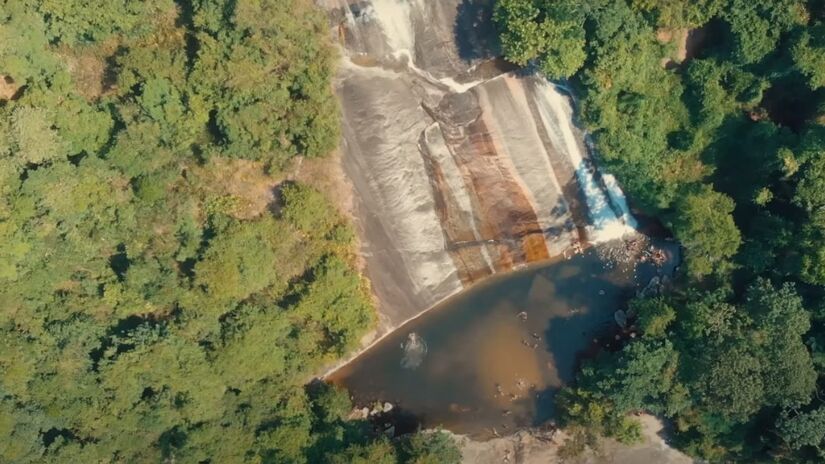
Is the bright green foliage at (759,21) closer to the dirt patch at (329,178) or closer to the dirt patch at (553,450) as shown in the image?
the dirt patch at (553,450)

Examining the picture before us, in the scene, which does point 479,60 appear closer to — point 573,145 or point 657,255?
point 573,145

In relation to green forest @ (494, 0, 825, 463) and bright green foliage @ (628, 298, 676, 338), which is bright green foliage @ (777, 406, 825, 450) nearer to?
green forest @ (494, 0, 825, 463)

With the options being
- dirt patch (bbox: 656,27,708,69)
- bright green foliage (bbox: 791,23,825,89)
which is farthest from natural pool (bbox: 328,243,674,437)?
bright green foliage (bbox: 791,23,825,89)

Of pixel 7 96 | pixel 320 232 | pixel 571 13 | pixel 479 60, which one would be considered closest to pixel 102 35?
pixel 7 96

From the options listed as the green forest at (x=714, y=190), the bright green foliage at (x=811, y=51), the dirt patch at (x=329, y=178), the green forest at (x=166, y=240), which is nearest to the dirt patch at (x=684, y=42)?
the green forest at (x=714, y=190)

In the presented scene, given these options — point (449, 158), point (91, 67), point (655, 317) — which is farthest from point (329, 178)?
point (655, 317)
